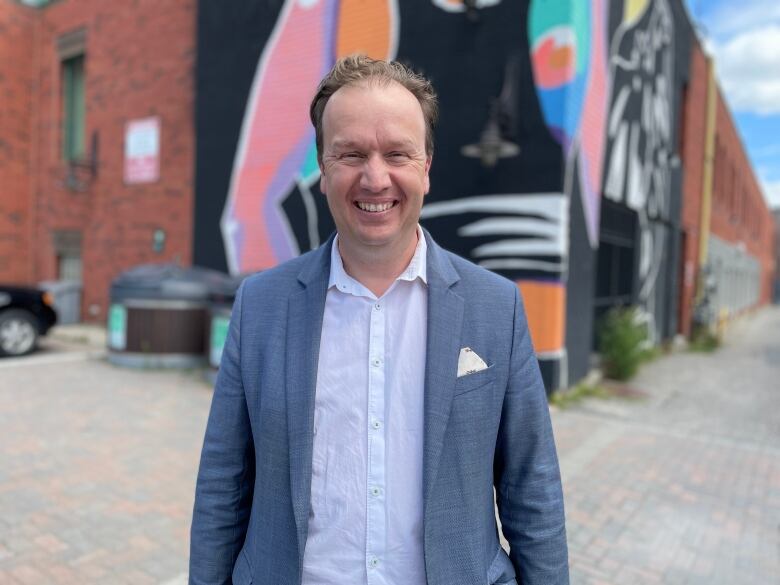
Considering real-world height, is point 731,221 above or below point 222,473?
above

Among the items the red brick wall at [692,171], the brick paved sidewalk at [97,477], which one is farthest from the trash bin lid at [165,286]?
the red brick wall at [692,171]

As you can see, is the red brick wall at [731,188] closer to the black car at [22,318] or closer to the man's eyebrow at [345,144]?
the black car at [22,318]

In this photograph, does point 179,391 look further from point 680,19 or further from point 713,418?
point 680,19

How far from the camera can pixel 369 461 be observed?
145 centimetres

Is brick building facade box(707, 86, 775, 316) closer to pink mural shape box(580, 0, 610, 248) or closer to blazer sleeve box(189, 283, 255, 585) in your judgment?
pink mural shape box(580, 0, 610, 248)

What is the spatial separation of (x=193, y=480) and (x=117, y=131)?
10.5 meters

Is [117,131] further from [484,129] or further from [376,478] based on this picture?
[376,478]

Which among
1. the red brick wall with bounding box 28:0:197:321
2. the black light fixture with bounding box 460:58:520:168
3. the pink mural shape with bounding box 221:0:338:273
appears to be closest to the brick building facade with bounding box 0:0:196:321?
the red brick wall with bounding box 28:0:197:321

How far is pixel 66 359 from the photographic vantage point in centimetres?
923

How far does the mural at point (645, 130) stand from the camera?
920 cm

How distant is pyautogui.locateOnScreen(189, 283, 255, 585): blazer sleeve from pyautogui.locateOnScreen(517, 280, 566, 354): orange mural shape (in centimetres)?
585

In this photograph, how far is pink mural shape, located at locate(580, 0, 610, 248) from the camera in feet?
25.4

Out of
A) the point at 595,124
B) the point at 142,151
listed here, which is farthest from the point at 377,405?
the point at 142,151

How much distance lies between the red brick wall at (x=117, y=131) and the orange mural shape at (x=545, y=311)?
7001 mm
